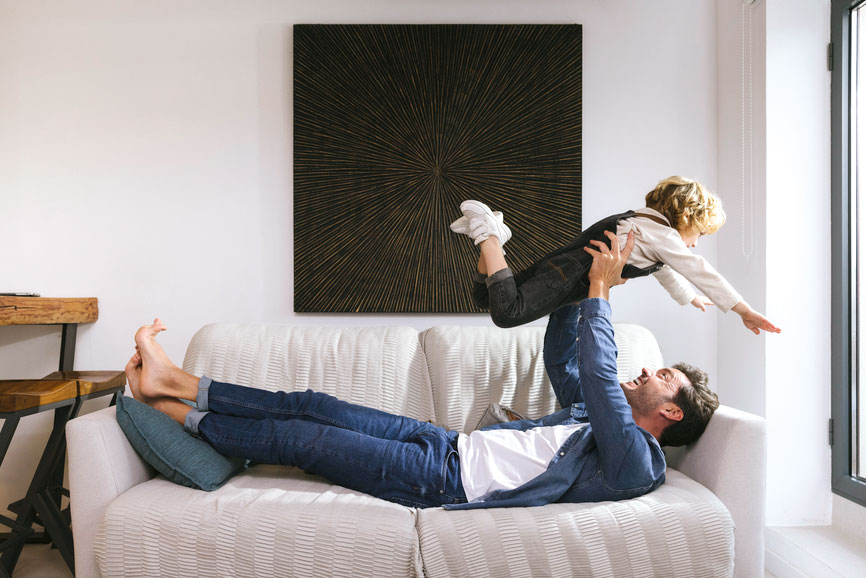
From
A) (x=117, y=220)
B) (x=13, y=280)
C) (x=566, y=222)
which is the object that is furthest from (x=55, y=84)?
(x=566, y=222)

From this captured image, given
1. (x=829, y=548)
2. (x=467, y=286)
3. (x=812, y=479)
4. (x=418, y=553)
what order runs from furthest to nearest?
(x=467, y=286) < (x=812, y=479) < (x=829, y=548) < (x=418, y=553)

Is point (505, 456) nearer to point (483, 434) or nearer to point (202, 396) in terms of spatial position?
point (483, 434)

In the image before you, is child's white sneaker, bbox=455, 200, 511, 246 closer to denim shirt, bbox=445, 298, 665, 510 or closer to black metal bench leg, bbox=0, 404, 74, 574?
denim shirt, bbox=445, 298, 665, 510

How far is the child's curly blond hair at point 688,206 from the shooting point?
6.12ft

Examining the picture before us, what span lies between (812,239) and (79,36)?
3.24m

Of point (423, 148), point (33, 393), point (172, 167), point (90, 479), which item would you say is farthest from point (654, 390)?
point (172, 167)

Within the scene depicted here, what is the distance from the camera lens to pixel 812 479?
2336mm

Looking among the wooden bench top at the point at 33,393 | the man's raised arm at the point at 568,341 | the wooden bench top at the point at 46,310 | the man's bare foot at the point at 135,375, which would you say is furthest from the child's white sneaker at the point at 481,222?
the wooden bench top at the point at 46,310

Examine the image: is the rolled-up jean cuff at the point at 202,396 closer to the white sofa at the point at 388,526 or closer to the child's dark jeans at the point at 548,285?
the white sofa at the point at 388,526

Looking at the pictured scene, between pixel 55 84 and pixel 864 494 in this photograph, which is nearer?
pixel 864 494

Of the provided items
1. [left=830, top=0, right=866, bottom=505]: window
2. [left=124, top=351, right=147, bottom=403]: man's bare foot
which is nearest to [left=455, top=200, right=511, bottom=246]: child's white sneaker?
[left=124, top=351, right=147, bottom=403]: man's bare foot

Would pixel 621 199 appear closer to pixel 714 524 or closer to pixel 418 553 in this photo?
pixel 714 524

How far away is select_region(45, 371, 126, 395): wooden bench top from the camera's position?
7.07ft

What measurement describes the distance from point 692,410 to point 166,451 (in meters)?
1.51
